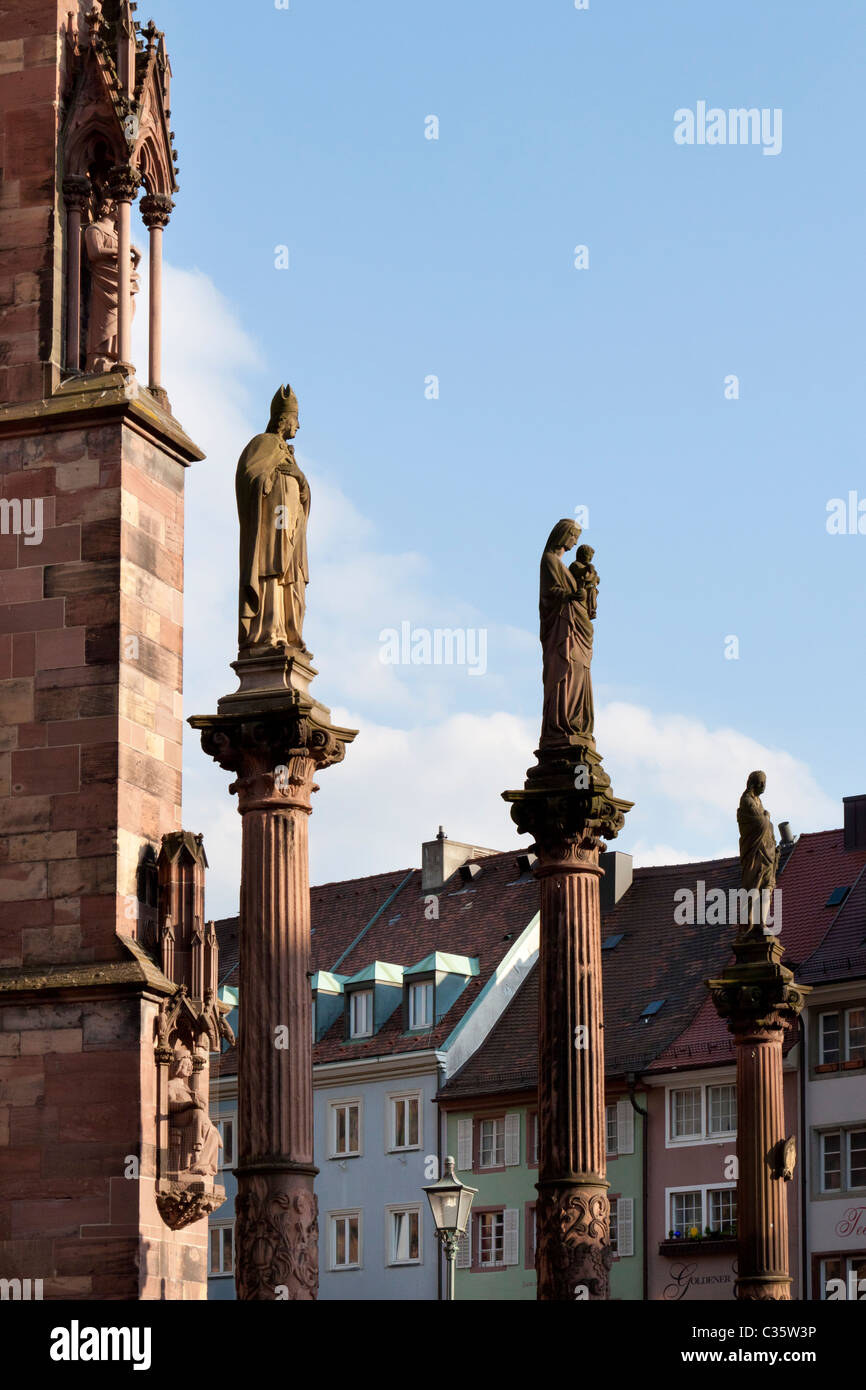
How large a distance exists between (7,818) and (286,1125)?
10.8 feet

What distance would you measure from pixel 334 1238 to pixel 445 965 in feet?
22.5

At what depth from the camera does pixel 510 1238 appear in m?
59.8

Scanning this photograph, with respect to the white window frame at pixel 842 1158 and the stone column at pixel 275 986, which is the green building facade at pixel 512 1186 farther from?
the stone column at pixel 275 986

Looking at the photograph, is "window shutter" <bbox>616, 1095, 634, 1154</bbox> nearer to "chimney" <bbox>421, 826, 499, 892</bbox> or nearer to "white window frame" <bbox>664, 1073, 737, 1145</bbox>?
"white window frame" <bbox>664, 1073, 737, 1145</bbox>

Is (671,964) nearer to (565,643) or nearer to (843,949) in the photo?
(843,949)

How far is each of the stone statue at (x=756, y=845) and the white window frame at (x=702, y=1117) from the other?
26.1 m

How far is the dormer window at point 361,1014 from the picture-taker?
64.8m

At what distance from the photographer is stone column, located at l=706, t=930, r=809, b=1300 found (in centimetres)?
2897

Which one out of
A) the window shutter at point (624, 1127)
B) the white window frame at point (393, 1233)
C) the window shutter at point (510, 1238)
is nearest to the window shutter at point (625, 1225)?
the window shutter at point (624, 1127)

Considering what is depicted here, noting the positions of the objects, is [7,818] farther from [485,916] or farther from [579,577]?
[485,916]

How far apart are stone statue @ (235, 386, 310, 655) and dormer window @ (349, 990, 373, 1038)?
146 feet

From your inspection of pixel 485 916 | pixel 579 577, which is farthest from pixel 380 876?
pixel 579 577

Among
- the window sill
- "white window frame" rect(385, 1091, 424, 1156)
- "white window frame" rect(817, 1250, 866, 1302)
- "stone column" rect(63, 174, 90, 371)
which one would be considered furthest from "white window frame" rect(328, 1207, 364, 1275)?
"stone column" rect(63, 174, 90, 371)

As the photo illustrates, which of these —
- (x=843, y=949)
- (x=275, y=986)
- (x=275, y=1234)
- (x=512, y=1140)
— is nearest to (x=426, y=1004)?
(x=512, y=1140)
